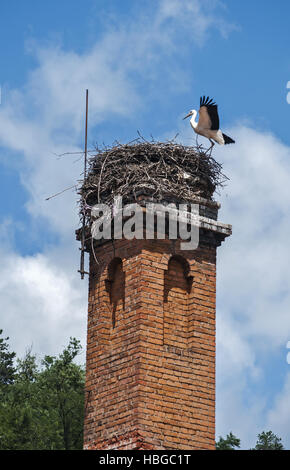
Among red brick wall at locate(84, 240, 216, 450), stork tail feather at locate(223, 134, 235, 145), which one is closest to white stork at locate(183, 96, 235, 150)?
stork tail feather at locate(223, 134, 235, 145)

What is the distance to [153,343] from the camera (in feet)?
60.3

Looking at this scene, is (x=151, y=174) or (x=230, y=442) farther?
(x=230, y=442)

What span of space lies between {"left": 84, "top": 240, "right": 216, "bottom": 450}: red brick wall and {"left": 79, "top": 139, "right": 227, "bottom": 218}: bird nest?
885 millimetres

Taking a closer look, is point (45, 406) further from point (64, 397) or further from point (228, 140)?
point (228, 140)

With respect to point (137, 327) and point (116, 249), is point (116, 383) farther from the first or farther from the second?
point (116, 249)

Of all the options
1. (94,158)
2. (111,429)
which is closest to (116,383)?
(111,429)

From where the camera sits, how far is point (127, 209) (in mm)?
19359

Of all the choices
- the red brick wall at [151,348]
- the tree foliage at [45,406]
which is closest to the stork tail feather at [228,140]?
the red brick wall at [151,348]

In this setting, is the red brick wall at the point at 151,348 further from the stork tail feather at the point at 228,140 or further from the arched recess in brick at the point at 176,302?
the stork tail feather at the point at 228,140

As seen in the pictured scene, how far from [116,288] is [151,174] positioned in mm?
2016

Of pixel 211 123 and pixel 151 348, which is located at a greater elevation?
pixel 211 123

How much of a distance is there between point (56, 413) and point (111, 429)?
9.73 meters

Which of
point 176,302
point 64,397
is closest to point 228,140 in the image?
point 176,302
